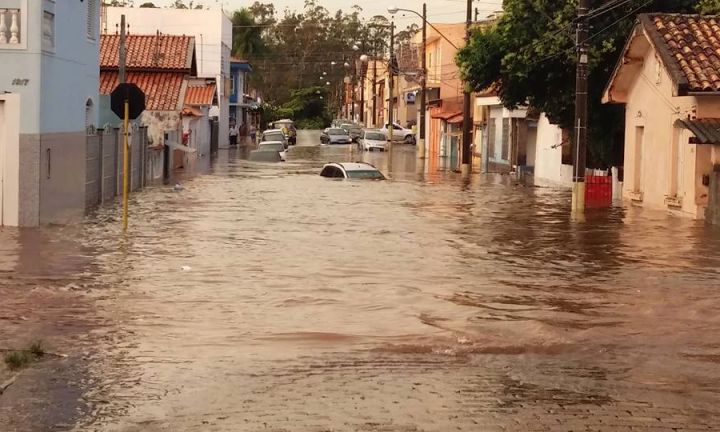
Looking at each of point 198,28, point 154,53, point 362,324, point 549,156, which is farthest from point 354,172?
point 198,28

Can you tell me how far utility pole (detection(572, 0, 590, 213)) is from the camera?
29.0 m

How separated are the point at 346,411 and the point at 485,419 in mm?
1040

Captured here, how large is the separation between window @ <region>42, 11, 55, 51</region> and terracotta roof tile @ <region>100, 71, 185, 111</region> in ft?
94.6

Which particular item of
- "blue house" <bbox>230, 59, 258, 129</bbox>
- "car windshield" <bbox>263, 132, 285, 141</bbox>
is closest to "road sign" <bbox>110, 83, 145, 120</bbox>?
"car windshield" <bbox>263, 132, 285, 141</bbox>

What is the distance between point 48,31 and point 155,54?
31.5 m

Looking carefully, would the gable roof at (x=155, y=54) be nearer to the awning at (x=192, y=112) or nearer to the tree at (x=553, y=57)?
the awning at (x=192, y=112)

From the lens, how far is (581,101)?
1156 inches

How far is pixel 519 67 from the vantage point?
4075 cm

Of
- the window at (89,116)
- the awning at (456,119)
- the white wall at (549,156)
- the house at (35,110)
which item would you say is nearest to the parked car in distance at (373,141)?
the awning at (456,119)

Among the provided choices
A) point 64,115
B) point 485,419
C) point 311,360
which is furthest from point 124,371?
point 64,115

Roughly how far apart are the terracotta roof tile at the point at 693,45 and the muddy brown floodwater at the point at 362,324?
3.37 meters

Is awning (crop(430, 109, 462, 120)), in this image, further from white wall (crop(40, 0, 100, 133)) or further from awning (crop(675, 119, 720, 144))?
awning (crop(675, 119, 720, 144))

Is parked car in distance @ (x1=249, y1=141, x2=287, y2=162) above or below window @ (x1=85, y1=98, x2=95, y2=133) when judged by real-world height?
below

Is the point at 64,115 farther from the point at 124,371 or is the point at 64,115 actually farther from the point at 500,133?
the point at 500,133
